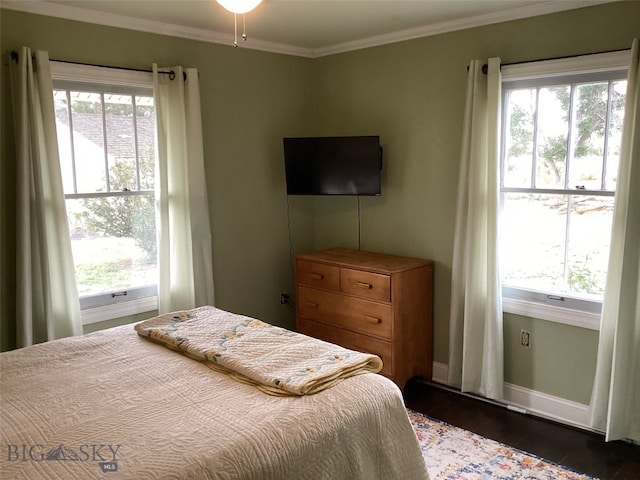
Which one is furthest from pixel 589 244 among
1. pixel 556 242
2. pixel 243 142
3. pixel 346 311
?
pixel 243 142

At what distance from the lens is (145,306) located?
142 inches

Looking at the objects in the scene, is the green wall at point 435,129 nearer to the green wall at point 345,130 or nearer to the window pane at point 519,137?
the green wall at point 345,130

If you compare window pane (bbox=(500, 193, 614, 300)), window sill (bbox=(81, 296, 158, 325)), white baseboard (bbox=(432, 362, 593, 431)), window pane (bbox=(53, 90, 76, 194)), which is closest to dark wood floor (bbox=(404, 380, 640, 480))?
white baseboard (bbox=(432, 362, 593, 431))

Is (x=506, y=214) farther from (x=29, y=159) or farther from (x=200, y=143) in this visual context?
(x=29, y=159)

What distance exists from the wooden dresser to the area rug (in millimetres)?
548

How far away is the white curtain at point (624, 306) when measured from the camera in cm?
272

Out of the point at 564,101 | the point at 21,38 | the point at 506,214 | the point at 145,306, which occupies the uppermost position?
the point at 21,38

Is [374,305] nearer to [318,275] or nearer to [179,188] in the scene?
[318,275]

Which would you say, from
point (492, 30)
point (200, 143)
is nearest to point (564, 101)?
point (492, 30)

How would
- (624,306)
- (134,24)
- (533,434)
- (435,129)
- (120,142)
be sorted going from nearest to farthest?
1. (624,306)
2. (533,434)
3. (134,24)
4. (120,142)
5. (435,129)

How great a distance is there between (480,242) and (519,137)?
70cm

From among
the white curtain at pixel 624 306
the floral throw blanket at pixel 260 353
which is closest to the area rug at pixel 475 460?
the white curtain at pixel 624 306

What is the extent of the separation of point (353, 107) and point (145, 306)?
2.14 m

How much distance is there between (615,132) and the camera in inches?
117
